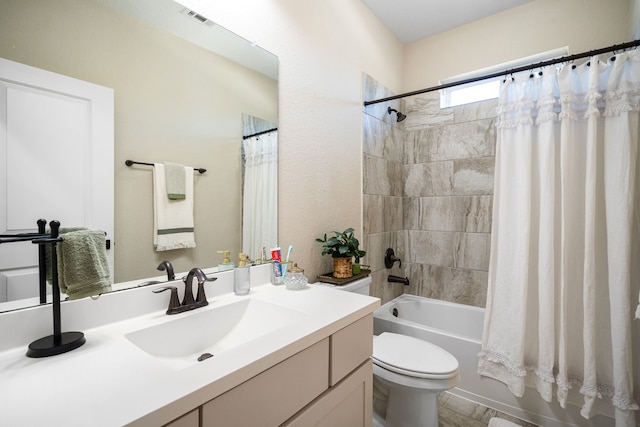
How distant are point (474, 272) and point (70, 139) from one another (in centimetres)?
254

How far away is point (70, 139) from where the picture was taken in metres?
0.84

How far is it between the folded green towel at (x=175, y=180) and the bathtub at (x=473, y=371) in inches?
62.4

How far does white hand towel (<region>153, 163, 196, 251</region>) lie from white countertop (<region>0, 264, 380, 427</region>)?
257 mm

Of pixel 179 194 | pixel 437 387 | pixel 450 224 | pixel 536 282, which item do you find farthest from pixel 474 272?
pixel 179 194

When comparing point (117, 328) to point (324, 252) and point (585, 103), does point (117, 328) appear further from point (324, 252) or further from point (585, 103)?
point (585, 103)

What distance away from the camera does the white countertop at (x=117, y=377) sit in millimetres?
476

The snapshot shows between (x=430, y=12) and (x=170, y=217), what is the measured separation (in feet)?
7.88

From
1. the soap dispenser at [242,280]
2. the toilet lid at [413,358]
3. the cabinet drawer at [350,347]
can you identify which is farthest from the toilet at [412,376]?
the soap dispenser at [242,280]

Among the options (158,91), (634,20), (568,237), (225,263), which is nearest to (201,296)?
(225,263)

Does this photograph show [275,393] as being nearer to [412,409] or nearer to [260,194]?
[260,194]

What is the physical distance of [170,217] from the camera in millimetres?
1080

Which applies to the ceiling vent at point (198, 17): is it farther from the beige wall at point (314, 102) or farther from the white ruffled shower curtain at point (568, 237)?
the white ruffled shower curtain at point (568, 237)

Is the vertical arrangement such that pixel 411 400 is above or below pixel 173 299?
below

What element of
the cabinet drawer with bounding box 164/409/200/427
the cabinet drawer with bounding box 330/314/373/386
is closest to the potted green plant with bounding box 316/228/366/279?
the cabinet drawer with bounding box 330/314/373/386
